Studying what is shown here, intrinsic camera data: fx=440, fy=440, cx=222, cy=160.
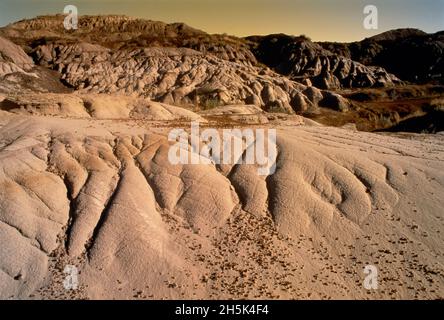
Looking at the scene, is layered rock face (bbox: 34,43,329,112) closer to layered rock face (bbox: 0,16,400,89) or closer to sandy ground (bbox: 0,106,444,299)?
layered rock face (bbox: 0,16,400,89)

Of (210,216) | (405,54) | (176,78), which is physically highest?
(405,54)

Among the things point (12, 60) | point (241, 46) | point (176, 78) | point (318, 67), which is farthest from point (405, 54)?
point (12, 60)

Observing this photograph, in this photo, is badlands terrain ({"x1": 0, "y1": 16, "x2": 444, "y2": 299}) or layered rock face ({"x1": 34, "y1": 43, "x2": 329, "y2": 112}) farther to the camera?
layered rock face ({"x1": 34, "y1": 43, "x2": 329, "y2": 112})

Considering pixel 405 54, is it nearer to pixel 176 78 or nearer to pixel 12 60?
pixel 176 78

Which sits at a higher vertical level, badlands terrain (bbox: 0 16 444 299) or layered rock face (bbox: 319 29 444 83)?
layered rock face (bbox: 319 29 444 83)

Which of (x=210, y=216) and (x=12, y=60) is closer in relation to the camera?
(x=210, y=216)

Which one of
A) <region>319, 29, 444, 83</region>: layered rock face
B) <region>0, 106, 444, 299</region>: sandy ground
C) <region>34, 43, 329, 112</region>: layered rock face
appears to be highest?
<region>319, 29, 444, 83</region>: layered rock face

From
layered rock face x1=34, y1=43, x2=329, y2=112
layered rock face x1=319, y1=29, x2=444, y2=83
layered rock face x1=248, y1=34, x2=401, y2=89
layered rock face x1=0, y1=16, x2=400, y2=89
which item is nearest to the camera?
layered rock face x1=34, y1=43, x2=329, y2=112

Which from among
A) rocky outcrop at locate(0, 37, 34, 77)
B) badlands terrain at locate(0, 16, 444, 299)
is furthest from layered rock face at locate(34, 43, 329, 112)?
badlands terrain at locate(0, 16, 444, 299)
